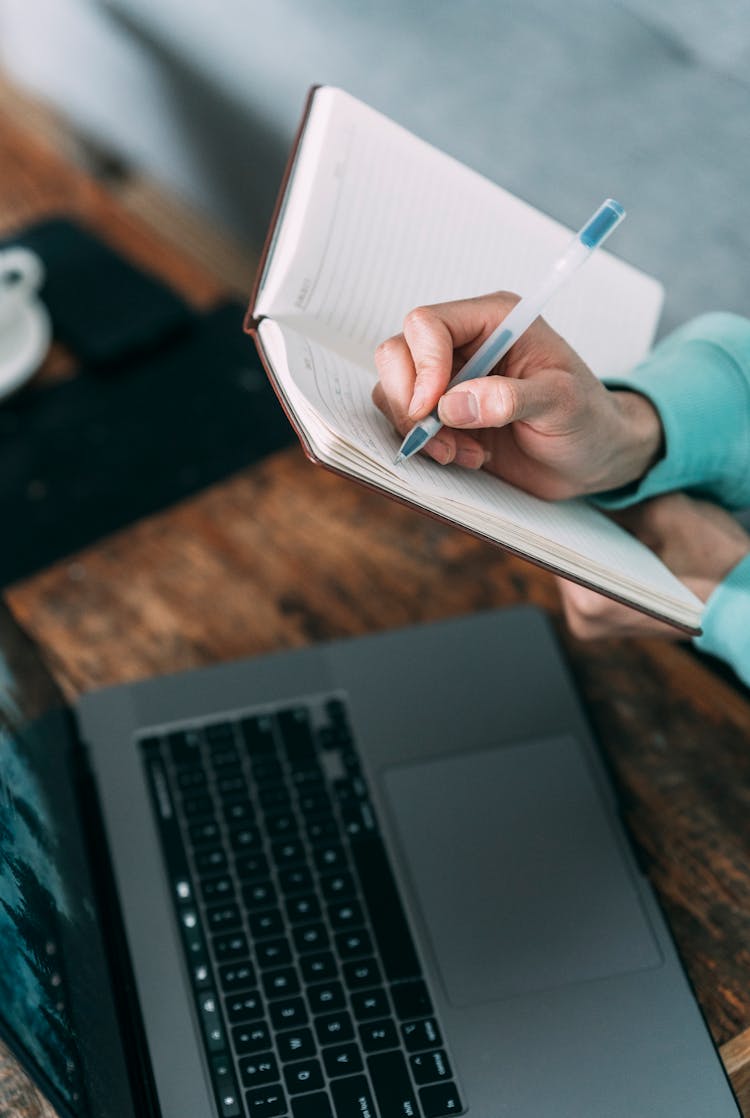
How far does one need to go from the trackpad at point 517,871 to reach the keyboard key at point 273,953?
8 centimetres

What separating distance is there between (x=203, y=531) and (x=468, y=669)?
24 centimetres

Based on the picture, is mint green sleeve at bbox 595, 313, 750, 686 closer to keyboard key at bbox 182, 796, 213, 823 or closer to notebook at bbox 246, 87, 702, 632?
notebook at bbox 246, 87, 702, 632

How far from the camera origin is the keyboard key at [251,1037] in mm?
592

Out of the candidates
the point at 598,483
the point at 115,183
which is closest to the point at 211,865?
the point at 598,483

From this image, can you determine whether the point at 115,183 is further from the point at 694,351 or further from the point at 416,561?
the point at 694,351

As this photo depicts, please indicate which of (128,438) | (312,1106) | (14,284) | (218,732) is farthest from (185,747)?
(14,284)

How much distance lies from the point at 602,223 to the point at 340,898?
15.7 inches

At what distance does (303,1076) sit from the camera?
0.58m

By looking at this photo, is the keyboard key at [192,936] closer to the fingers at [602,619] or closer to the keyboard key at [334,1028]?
the keyboard key at [334,1028]

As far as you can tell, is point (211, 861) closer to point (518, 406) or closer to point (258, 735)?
point (258, 735)

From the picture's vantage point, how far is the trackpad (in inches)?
24.8

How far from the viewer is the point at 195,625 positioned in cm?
80

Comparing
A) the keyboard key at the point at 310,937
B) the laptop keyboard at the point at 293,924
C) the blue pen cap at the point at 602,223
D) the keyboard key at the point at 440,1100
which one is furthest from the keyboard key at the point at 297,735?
the blue pen cap at the point at 602,223

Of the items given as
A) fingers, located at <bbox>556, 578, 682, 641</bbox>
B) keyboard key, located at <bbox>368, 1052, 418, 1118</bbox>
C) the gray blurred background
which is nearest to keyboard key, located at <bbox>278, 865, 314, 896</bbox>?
keyboard key, located at <bbox>368, 1052, 418, 1118</bbox>
